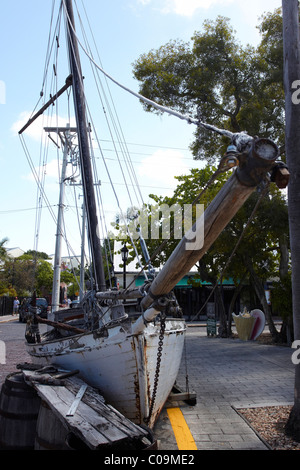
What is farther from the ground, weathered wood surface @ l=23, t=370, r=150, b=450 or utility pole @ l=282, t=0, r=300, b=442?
utility pole @ l=282, t=0, r=300, b=442

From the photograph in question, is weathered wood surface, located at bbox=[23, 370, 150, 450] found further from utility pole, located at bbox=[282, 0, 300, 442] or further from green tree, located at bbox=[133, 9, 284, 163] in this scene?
green tree, located at bbox=[133, 9, 284, 163]

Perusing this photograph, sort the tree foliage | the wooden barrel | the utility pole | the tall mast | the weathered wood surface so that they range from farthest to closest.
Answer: the tree foliage, the tall mast, the utility pole, the wooden barrel, the weathered wood surface

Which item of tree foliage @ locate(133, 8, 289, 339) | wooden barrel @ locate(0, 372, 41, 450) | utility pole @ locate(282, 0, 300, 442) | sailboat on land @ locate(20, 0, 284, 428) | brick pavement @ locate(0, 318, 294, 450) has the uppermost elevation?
tree foliage @ locate(133, 8, 289, 339)

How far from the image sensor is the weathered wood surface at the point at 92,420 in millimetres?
3572

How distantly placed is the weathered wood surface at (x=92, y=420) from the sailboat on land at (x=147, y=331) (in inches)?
20.2

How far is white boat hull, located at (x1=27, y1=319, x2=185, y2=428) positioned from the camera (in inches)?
195

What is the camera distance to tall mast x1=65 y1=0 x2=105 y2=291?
351 inches

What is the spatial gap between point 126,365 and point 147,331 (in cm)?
52

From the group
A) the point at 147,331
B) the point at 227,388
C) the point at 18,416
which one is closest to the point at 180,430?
the point at 147,331

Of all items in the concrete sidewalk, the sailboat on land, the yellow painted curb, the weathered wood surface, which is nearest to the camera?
the sailboat on land

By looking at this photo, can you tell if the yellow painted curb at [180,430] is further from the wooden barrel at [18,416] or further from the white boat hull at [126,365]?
the wooden barrel at [18,416]

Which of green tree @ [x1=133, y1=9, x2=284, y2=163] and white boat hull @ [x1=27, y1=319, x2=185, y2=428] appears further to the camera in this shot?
green tree @ [x1=133, y1=9, x2=284, y2=163]

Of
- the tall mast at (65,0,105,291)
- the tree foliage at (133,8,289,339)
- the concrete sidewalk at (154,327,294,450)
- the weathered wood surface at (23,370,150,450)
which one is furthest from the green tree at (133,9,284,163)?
the weathered wood surface at (23,370,150,450)
